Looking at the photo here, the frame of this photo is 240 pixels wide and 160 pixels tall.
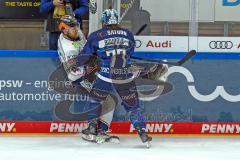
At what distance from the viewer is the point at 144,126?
306 inches

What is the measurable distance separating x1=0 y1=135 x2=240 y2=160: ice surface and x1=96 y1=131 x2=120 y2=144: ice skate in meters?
0.09

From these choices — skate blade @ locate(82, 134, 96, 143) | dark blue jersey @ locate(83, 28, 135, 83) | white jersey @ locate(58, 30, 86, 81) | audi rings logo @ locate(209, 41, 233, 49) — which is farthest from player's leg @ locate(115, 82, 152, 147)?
audi rings logo @ locate(209, 41, 233, 49)

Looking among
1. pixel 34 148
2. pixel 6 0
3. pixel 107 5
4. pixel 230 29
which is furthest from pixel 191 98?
pixel 6 0

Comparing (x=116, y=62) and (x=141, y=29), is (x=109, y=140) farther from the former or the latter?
(x=141, y=29)

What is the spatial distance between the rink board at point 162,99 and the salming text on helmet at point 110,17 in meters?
0.81

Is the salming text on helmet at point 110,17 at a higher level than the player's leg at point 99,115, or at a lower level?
higher

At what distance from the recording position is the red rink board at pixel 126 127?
8.45 metres

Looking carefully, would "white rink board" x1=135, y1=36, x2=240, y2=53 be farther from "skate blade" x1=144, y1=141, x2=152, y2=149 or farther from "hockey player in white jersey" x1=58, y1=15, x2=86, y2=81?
"skate blade" x1=144, y1=141, x2=152, y2=149

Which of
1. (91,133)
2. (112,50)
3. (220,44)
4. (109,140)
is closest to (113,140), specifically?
(109,140)

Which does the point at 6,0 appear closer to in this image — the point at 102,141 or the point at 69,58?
the point at 69,58

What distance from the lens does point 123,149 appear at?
25.2 ft

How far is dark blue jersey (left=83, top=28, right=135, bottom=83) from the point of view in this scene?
7699mm

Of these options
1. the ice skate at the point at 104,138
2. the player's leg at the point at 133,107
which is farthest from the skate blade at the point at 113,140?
the player's leg at the point at 133,107

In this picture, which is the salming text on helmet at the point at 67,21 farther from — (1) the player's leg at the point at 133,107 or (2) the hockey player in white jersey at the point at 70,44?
(1) the player's leg at the point at 133,107
